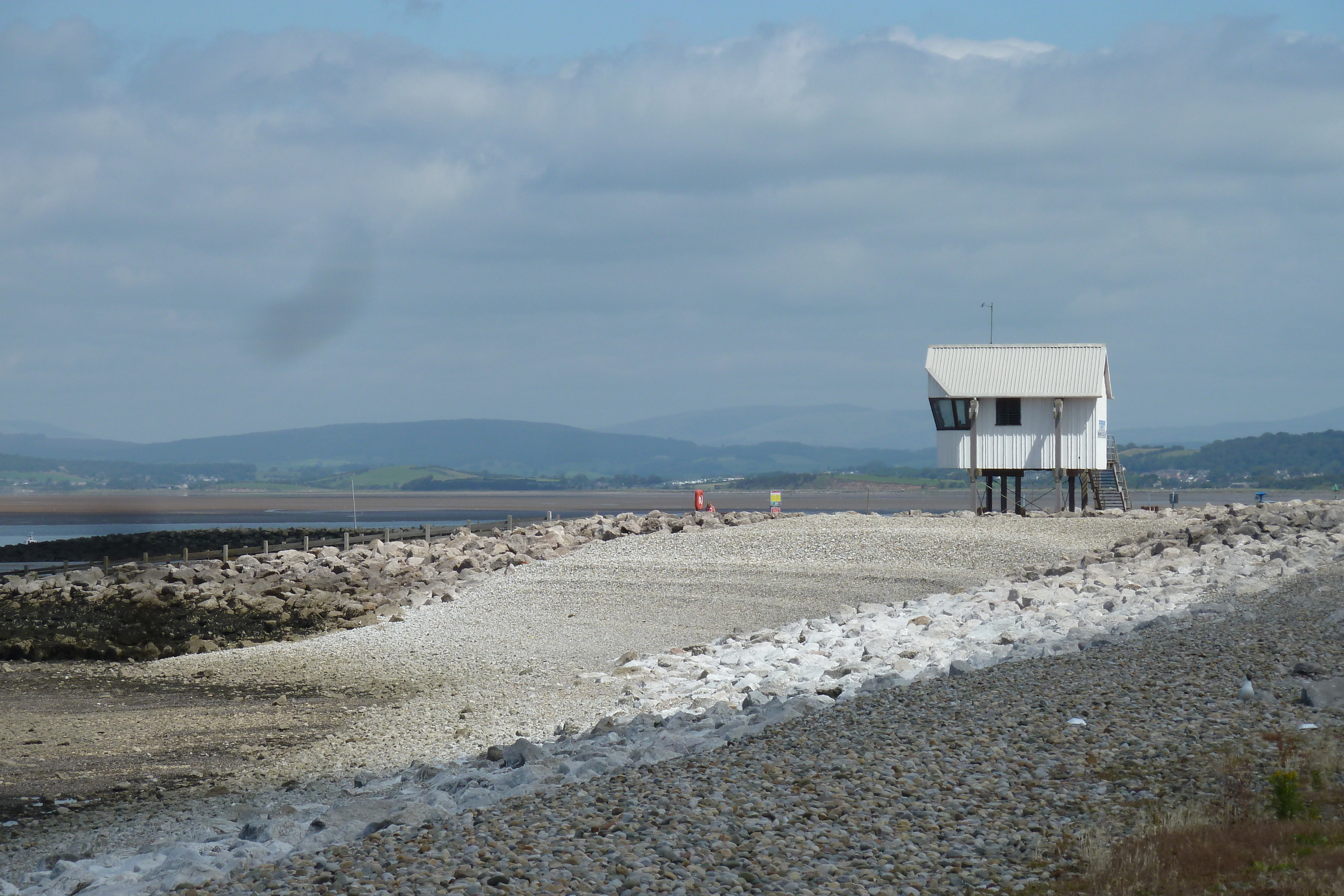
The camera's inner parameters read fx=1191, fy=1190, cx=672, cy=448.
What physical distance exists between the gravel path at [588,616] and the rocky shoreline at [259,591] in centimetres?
129

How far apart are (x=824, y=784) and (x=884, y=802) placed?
0.62 metres

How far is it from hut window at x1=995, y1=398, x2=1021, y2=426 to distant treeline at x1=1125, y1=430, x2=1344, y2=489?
106828 mm

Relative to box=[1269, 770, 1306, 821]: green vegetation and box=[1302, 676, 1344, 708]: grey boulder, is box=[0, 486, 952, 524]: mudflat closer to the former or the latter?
box=[1302, 676, 1344, 708]: grey boulder

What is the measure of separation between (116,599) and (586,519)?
12706 mm

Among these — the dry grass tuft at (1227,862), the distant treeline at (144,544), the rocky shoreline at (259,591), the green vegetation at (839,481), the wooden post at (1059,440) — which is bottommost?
the green vegetation at (839,481)

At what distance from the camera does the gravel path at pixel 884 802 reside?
22.3ft

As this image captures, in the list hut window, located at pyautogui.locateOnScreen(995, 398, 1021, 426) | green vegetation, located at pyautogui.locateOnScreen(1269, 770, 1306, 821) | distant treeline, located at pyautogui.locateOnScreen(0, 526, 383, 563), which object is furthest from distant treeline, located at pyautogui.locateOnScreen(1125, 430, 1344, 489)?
green vegetation, located at pyautogui.locateOnScreen(1269, 770, 1306, 821)

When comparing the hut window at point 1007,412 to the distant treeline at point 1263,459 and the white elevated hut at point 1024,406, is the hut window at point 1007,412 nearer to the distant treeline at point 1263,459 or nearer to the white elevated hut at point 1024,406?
the white elevated hut at point 1024,406

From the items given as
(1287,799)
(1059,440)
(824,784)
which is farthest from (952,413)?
(1287,799)

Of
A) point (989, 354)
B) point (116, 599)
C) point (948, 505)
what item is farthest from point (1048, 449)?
point (948, 505)

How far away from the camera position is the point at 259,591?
28938 millimetres

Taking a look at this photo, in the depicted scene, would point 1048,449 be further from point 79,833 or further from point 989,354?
point 79,833

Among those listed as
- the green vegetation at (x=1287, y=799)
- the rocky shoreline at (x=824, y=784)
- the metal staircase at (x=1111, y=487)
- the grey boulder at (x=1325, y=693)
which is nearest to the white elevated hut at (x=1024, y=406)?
the metal staircase at (x=1111, y=487)

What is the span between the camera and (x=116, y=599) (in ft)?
95.0
